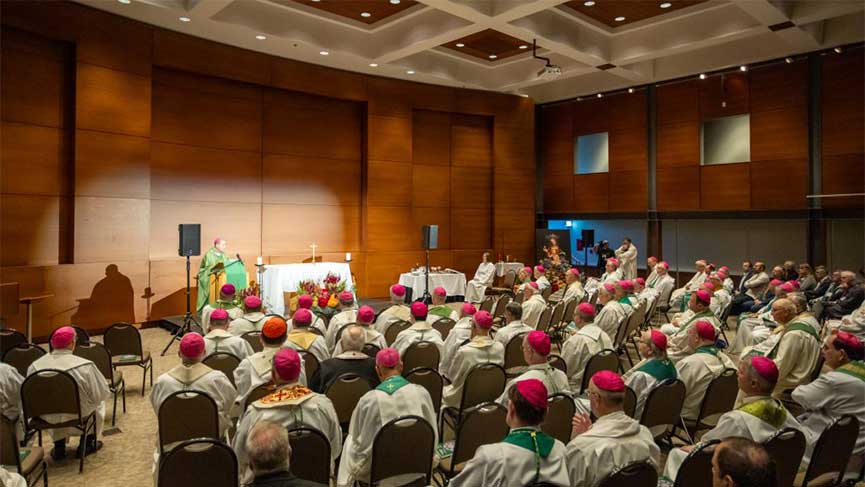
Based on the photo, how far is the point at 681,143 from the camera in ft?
48.9

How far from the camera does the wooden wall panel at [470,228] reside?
15.7 m

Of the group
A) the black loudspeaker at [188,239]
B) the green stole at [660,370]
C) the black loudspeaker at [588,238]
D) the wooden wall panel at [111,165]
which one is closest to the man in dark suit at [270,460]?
the green stole at [660,370]

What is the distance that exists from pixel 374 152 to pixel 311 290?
6401 mm

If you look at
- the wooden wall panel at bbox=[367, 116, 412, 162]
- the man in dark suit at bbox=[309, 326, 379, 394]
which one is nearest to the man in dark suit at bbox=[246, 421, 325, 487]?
the man in dark suit at bbox=[309, 326, 379, 394]

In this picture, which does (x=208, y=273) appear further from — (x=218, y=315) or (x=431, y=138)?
(x=431, y=138)

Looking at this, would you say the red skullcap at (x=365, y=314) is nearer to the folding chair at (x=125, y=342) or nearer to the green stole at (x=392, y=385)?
the green stole at (x=392, y=385)

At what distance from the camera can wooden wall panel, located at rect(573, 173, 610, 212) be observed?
16406mm

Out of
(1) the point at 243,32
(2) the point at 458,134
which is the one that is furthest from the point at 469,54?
(1) the point at 243,32

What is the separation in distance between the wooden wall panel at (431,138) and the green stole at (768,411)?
41.1 feet

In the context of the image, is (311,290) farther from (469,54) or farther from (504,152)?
(504,152)

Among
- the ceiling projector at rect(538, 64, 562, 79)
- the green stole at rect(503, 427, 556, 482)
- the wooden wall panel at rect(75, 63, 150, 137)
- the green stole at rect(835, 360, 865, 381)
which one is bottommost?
the green stole at rect(503, 427, 556, 482)

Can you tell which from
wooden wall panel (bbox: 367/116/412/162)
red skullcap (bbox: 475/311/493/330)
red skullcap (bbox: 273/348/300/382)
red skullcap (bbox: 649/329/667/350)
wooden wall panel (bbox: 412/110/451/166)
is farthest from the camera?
wooden wall panel (bbox: 412/110/451/166)

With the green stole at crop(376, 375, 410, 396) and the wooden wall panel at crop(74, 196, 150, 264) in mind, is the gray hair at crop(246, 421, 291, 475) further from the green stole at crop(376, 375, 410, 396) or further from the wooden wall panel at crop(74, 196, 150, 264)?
the wooden wall panel at crop(74, 196, 150, 264)

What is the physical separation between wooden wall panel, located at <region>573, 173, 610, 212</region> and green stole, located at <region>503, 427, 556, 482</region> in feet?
48.3
